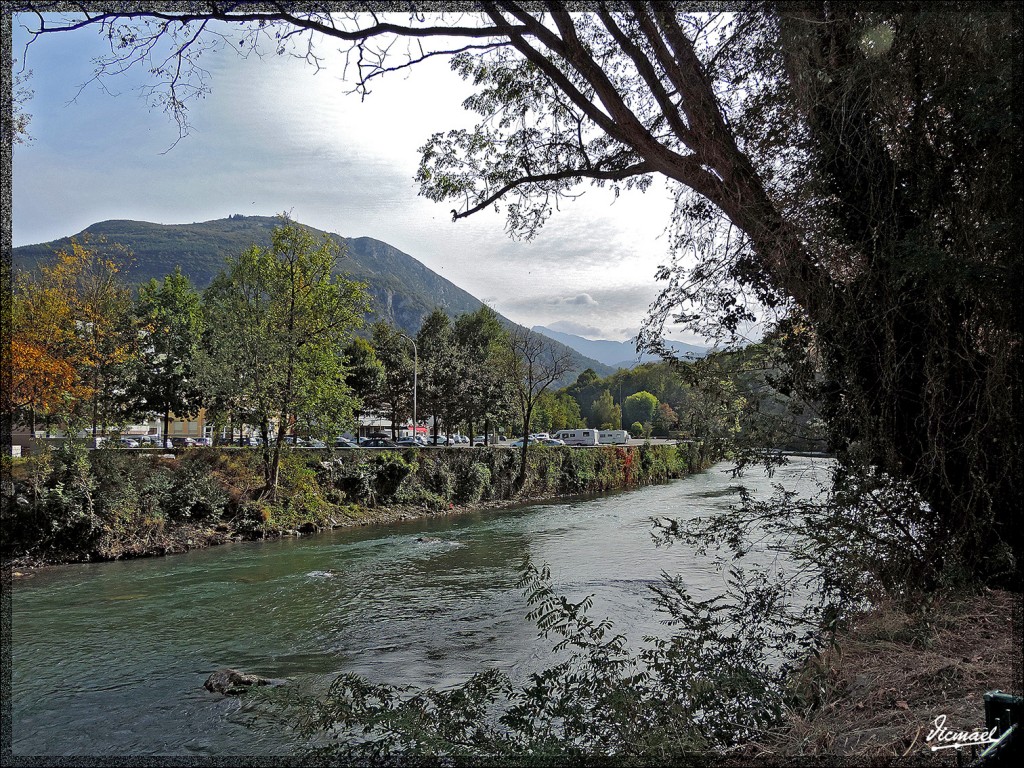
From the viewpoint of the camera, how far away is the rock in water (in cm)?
760

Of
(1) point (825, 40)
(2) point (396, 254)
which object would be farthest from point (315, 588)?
(2) point (396, 254)

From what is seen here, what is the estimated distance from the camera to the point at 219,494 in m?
19.7

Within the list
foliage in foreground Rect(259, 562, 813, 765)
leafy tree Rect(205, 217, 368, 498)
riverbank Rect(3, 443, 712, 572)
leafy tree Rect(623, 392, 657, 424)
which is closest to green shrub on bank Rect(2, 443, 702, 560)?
riverbank Rect(3, 443, 712, 572)

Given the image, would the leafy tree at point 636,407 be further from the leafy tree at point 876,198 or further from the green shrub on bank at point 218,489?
the leafy tree at point 876,198

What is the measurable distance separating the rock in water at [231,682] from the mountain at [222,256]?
11883 mm

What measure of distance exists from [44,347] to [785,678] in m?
19.1

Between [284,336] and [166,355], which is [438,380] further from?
[284,336]

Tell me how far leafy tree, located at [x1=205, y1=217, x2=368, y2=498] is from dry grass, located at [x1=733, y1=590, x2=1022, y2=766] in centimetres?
1941

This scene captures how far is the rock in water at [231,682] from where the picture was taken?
7602 millimetres

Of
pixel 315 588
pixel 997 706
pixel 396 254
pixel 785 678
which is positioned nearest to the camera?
pixel 997 706

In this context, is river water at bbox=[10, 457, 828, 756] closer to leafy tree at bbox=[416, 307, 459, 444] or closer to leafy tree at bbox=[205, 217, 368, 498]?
leafy tree at bbox=[205, 217, 368, 498]

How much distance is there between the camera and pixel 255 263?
22125 mm

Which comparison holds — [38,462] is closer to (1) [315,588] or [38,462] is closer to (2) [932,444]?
(1) [315,588]
